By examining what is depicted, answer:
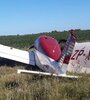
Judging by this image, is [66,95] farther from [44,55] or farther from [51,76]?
[44,55]

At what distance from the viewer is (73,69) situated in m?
11.6

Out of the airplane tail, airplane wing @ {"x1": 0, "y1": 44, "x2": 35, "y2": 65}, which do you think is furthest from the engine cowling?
the airplane tail

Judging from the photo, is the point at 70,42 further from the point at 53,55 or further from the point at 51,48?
the point at 51,48

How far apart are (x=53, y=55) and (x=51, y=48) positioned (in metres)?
1.07

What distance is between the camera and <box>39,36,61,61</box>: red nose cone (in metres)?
12.3

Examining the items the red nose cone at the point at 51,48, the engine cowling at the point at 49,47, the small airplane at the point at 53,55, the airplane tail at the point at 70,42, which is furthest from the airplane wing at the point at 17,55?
the airplane tail at the point at 70,42

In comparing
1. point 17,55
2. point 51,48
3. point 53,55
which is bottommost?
point 53,55

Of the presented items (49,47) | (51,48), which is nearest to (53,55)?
(51,48)

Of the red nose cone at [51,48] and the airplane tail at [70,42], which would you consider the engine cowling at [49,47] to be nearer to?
the red nose cone at [51,48]

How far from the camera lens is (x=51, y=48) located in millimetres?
13273

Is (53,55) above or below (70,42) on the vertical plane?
below

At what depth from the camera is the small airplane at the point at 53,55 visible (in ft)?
33.8

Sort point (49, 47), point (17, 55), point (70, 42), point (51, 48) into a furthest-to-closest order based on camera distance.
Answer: point (17, 55), point (49, 47), point (51, 48), point (70, 42)

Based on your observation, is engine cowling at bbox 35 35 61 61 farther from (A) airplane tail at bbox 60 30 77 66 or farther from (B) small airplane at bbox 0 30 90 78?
(A) airplane tail at bbox 60 30 77 66
